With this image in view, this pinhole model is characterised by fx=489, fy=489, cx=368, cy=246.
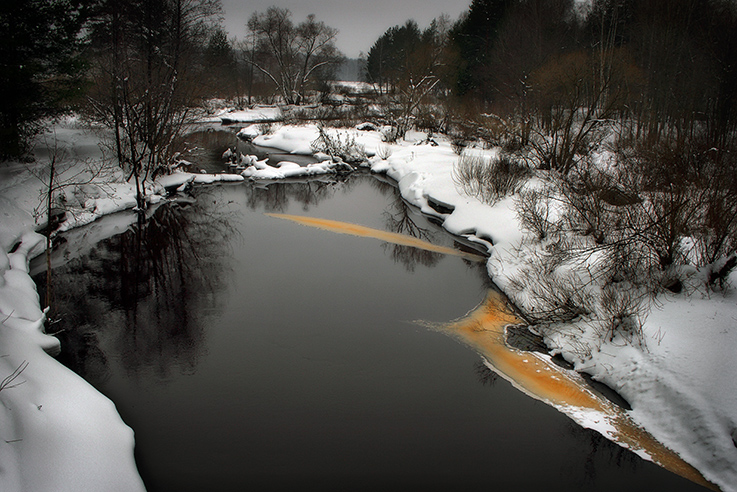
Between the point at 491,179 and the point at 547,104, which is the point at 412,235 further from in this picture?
the point at 547,104

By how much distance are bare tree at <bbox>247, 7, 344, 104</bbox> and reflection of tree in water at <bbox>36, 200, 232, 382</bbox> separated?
1548 inches

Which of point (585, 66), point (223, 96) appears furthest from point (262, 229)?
point (223, 96)

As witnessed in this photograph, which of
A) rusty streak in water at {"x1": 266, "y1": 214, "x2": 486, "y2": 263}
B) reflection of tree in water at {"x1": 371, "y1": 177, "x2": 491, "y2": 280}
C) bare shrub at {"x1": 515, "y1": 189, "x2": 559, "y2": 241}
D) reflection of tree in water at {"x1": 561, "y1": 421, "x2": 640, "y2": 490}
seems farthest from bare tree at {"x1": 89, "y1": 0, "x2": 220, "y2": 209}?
reflection of tree in water at {"x1": 561, "y1": 421, "x2": 640, "y2": 490}

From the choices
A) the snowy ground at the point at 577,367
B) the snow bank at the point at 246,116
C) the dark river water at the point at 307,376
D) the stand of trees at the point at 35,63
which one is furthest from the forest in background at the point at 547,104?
the snow bank at the point at 246,116

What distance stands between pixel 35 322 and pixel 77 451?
11.2 feet

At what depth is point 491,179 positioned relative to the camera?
585 inches

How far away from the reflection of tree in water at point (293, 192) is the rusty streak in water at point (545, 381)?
30.5ft

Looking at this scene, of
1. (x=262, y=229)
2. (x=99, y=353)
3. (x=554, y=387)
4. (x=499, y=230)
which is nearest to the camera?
(x=554, y=387)

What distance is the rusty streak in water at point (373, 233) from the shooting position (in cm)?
1299

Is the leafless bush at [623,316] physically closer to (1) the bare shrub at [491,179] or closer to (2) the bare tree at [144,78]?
(1) the bare shrub at [491,179]

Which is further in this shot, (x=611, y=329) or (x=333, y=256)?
(x=333, y=256)

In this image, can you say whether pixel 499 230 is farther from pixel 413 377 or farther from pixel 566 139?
pixel 413 377

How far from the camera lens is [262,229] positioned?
14414 millimetres

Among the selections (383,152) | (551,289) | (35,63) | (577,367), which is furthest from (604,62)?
(35,63)
